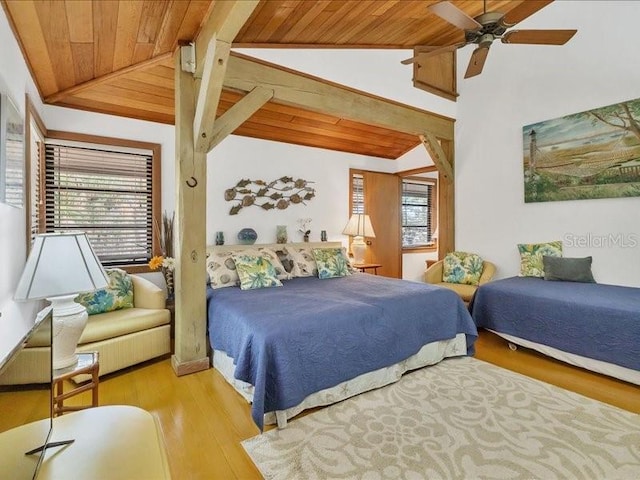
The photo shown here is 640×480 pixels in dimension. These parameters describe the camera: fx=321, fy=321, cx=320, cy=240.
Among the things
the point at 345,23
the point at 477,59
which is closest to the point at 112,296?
the point at 345,23

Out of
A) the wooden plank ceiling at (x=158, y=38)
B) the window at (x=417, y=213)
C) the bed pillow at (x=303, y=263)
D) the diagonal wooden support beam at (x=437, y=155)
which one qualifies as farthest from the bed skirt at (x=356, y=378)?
the window at (x=417, y=213)

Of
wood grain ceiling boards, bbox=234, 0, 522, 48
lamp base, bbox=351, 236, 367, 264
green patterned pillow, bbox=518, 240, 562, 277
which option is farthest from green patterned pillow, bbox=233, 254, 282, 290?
green patterned pillow, bbox=518, 240, 562, 277

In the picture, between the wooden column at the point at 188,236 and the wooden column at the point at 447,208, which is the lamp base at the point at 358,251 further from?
the wooden column at the point at 188,236

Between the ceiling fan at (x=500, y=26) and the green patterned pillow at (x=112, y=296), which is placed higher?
the ceiling fan at (x=500, y=26)

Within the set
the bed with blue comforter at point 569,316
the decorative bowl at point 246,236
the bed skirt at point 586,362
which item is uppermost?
the decorative bowl at point 246,236

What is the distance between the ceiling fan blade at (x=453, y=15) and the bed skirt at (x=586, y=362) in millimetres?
2786

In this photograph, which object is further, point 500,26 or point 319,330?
point 500,26

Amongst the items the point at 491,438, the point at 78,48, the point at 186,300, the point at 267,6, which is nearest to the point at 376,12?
the point at 267,6

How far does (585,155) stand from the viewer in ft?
11.4

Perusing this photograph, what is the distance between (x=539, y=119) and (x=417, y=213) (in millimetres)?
2718

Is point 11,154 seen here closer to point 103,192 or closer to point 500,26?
point 103,192

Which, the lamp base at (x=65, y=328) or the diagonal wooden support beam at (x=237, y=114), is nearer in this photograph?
the lamp base at (x=65, y=328)

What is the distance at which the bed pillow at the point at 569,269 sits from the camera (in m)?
3.43

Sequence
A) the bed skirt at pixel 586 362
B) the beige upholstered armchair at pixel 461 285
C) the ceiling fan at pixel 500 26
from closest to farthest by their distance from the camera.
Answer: the ceiling fan at pixel 500 26 < the bed skirt at pixel 586 362 < the beige upholstered armchair at pixel 461 285
